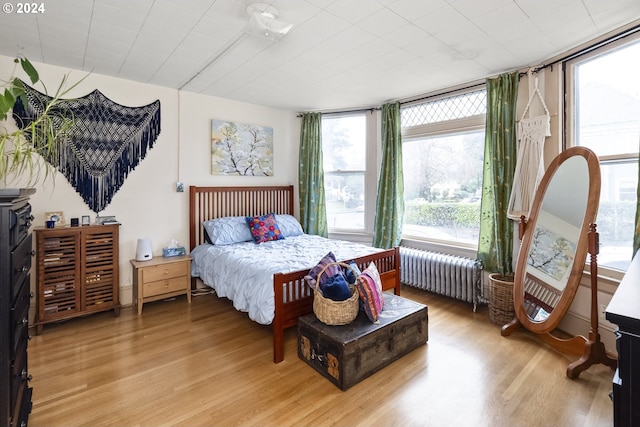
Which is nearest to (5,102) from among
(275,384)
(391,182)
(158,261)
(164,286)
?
(275,384)

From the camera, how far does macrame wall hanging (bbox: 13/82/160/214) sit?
2.88m

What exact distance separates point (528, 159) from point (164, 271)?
12.3 feet

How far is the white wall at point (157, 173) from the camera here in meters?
2.94

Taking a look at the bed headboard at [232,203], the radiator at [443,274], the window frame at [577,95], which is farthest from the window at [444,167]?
the bed headboard at [232,203]

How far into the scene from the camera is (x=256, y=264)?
2658mm

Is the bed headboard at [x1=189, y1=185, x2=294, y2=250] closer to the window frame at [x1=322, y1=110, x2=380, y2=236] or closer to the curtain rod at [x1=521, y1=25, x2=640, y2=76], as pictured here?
the window frame at [x1=322, y1=110, x2=380, y2=236]

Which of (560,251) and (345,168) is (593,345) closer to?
(560,251)

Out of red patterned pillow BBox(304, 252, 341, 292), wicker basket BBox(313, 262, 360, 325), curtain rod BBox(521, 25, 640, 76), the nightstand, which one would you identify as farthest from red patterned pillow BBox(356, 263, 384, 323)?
curtain rod BBox(521, 25, 640, 76)

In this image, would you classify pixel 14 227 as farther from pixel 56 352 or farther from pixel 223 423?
pixel 56 352

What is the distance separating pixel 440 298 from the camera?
140 inches

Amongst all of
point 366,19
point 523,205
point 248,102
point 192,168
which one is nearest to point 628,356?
point 366,19

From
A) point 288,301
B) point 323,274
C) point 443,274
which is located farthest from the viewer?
point 443,274

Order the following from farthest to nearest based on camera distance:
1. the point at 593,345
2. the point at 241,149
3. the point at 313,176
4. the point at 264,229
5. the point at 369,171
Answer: the point at 313,176, the point at 369,171, the point at 241,149, the point at 264,229, the point at 593,345

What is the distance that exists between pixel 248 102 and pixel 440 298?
3.43 metres
